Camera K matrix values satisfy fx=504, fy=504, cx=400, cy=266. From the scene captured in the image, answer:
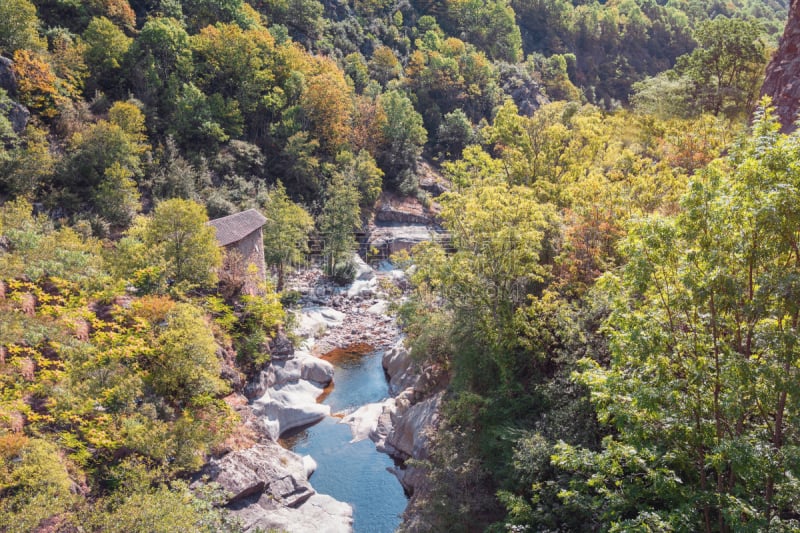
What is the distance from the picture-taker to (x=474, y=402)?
1831 cm

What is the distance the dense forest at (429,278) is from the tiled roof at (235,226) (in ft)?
6.08

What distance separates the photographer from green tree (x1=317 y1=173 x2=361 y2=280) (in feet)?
154

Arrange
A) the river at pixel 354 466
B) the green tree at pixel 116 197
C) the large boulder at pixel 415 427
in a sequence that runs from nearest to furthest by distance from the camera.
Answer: the river at pixel 354 466 → the large boulder at pixel 415 427 → the green tree at pixel 116 197

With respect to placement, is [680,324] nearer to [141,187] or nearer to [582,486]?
[582,486]

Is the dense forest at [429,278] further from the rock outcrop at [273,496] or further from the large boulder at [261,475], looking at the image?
the rock outcrop at [273,496]

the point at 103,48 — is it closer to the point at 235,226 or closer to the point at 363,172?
the point at 363,172

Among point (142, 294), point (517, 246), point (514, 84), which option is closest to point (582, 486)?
point (517, 246)

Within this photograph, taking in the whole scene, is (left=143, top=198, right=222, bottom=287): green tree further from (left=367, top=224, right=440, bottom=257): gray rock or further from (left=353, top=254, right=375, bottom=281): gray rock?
(left=367, top=224, right=440, bottom=257): gray rock

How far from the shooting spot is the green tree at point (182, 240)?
82.2ft

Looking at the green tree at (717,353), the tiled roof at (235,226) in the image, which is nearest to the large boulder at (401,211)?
the tiled roof at (235,226)

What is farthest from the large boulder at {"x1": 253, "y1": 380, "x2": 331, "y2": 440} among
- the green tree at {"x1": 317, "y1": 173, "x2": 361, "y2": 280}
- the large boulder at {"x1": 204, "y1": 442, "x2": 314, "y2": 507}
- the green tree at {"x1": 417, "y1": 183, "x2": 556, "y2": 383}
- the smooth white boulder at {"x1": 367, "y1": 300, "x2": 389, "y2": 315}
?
the green tree at {"x1": 317, "y1": 173, "x2": 361, "y2": 280}

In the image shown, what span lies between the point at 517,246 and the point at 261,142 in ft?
141

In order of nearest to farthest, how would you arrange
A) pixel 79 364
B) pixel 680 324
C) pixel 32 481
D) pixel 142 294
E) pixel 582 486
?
pixel 680 324 → pixel 582 486 → pixel 32 481 → pixel 79 364 → pixel 142 294

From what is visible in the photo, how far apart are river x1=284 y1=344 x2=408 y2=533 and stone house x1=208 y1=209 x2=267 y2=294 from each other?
850cm
